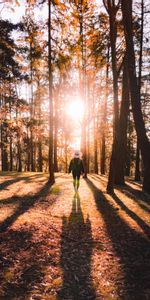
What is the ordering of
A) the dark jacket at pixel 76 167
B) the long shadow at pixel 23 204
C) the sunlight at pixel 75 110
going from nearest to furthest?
1. the long shadow at pixel 23 204
2. the dark jacket at pixel 76 167
3. the sunlight at pixel 75 110

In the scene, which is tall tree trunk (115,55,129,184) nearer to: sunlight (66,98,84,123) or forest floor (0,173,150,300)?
forest floor (0,173,150,300)

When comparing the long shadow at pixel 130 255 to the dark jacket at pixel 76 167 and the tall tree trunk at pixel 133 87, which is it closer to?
the dark jacket at pixel 76 167

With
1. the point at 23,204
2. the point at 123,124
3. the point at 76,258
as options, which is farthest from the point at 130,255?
the point at 123,124

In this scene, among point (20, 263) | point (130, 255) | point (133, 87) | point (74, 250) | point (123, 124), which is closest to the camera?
point (20, 263)

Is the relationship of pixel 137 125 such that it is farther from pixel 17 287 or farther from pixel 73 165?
pixel 17 287

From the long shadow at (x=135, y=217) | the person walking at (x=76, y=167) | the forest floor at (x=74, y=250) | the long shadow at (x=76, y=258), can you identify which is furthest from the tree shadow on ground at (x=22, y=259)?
the person walking at (x=76, y=167)

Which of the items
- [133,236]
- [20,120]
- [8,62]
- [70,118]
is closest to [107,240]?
[133,236]

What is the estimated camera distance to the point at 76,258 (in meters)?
5.52

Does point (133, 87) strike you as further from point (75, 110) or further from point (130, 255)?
point (75, 110)

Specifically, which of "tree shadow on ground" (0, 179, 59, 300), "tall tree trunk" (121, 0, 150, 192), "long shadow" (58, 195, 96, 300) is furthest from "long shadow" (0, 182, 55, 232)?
"tall tree trunk" (121, 0, 150, 192)

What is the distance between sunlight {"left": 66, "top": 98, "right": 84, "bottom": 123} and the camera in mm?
27597

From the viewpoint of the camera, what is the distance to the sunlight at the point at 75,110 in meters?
27.6

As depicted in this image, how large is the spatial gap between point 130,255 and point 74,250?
45.0 inches

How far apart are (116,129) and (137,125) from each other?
3.09 ft
